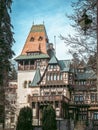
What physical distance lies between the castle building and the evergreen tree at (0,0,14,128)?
62.5 ft

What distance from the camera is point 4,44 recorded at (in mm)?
33094

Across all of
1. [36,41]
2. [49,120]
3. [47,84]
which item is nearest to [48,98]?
[47,84]

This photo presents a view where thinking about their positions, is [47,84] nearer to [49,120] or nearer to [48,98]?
[48,98]

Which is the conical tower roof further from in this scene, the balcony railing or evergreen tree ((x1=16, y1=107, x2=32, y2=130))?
evergreen tree ((x1=16, y1=107, x2=32, y2=130))

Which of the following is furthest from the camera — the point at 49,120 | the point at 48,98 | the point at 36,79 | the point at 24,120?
the point at 36,79

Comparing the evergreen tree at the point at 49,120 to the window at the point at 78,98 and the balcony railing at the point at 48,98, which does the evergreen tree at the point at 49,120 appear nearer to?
the balcony railing at the point at 48,98

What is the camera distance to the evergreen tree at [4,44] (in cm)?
3262

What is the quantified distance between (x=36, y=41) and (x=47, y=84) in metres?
12.9

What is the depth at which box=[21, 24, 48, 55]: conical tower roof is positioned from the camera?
70500mm

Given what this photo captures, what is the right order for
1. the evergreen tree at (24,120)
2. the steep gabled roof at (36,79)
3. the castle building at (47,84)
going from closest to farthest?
the evergreen tree at (24,120) < the castle building at (47,84) < the steep gabled roof at (36,79)

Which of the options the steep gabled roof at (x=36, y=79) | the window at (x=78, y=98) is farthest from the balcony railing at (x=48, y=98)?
the steep gabled roof at (x=36, y=79)

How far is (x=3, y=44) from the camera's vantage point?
33000 mm

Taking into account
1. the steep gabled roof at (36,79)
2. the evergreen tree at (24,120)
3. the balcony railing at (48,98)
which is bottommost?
the evergreen tree at (24,120)

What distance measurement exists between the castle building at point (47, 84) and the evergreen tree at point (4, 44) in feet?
62.5
